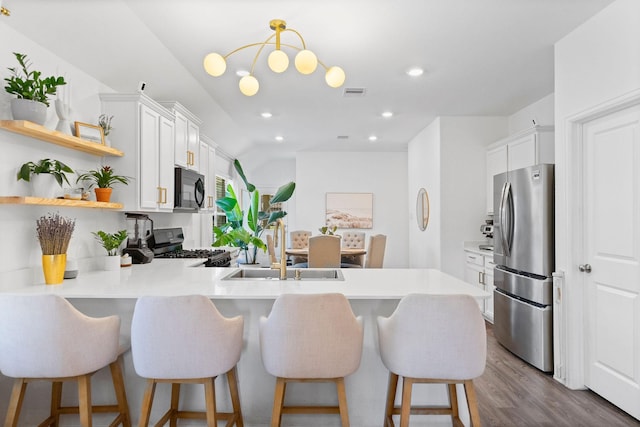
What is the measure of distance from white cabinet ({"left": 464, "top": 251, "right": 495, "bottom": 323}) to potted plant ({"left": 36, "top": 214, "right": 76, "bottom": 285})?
379 cm

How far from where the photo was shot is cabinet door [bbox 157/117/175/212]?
11.5 ft

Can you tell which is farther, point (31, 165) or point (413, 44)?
point (413, 44)

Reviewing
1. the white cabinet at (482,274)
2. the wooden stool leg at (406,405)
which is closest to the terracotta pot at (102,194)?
the wooden stool leg at (406,405)

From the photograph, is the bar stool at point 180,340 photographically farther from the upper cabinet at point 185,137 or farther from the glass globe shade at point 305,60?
the upper cabinet at point 185,137

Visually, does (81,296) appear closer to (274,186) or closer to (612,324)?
(612,324)

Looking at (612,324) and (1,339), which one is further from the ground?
(1,339)

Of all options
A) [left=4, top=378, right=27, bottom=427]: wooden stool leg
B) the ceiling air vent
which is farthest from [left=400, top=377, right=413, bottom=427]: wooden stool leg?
the ceiling air vent

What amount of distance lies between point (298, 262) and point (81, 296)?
475 centimetres

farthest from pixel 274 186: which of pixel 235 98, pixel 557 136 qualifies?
pixel 557 136

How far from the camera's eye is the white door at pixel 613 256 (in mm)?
2398

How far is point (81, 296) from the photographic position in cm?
197

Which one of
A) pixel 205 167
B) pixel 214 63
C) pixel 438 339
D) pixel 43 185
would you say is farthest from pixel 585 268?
pixel 205 167

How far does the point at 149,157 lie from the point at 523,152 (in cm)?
368

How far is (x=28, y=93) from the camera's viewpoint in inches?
84.7
